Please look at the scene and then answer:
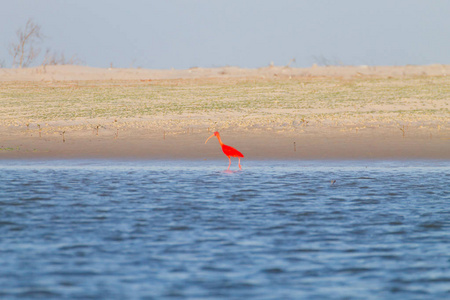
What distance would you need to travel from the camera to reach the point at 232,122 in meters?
29.4

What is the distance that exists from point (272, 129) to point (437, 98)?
15.1m

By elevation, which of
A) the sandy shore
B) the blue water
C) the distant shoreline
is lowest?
the blue water

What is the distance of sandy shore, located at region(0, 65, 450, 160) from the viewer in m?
23.1

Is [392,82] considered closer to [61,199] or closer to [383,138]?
[383,138]

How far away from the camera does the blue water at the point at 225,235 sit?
8117 mm

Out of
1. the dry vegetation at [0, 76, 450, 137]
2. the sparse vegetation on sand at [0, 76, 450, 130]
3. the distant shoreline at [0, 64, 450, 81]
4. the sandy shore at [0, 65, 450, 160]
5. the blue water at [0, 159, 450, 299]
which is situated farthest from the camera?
the distant shoreline at [0, 64, 450, 81]

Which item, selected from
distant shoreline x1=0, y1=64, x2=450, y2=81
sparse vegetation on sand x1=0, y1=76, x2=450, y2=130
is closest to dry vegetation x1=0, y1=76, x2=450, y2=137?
sparse vegetation on sand x1=0, y1=76, x2=450, y2=130

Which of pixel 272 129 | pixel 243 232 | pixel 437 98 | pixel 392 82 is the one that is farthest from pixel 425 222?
pixel 392 82

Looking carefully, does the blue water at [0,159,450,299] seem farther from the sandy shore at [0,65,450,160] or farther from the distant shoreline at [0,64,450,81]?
the distant shoreline at [0,64,450,81]

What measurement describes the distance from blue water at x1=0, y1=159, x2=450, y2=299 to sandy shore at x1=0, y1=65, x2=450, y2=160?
4616 millimetres

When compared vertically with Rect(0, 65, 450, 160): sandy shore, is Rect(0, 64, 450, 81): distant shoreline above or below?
above

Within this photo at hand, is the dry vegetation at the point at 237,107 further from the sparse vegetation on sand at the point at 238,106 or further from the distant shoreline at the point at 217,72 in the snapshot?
the distant shoreline at the point at 217,72

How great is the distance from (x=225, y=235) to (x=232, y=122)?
740 inches

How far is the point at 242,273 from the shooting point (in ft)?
28.2
